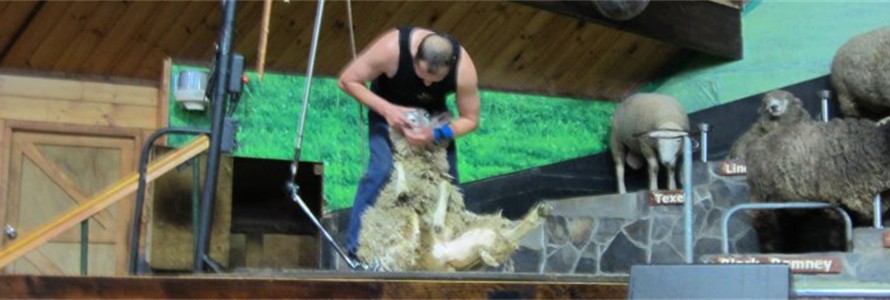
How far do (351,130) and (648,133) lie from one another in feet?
5.25

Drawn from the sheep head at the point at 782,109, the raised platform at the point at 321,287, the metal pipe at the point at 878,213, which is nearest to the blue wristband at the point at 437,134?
the raised platform at the point at 321,287

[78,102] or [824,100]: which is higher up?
[824,100]

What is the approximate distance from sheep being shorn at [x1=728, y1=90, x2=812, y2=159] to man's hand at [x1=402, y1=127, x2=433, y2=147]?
334 centimetres

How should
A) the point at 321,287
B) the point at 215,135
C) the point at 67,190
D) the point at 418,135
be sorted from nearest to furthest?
1. the point at 321,287
2. the point at 215,135
3. the point at 418,135
4. the point at 67,190

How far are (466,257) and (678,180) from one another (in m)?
3.95

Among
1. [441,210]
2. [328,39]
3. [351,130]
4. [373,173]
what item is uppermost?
[328,39]

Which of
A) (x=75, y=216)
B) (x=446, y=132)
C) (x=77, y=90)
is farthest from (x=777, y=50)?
(x=75, y=216)

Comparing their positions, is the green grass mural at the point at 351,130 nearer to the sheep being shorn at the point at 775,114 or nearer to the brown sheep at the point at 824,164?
the sheep being shorn at the point at 775,114

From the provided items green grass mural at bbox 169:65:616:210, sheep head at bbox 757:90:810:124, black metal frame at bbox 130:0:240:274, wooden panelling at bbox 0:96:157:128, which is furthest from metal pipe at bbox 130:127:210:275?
sheep head at bbox 757:90:810:124

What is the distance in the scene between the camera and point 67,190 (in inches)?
265

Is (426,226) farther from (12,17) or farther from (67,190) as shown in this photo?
(67,190)

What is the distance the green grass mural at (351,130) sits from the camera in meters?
7.14

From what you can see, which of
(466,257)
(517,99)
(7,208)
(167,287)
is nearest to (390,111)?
(466,257)

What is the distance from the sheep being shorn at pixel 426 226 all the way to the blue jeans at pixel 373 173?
0.02m
